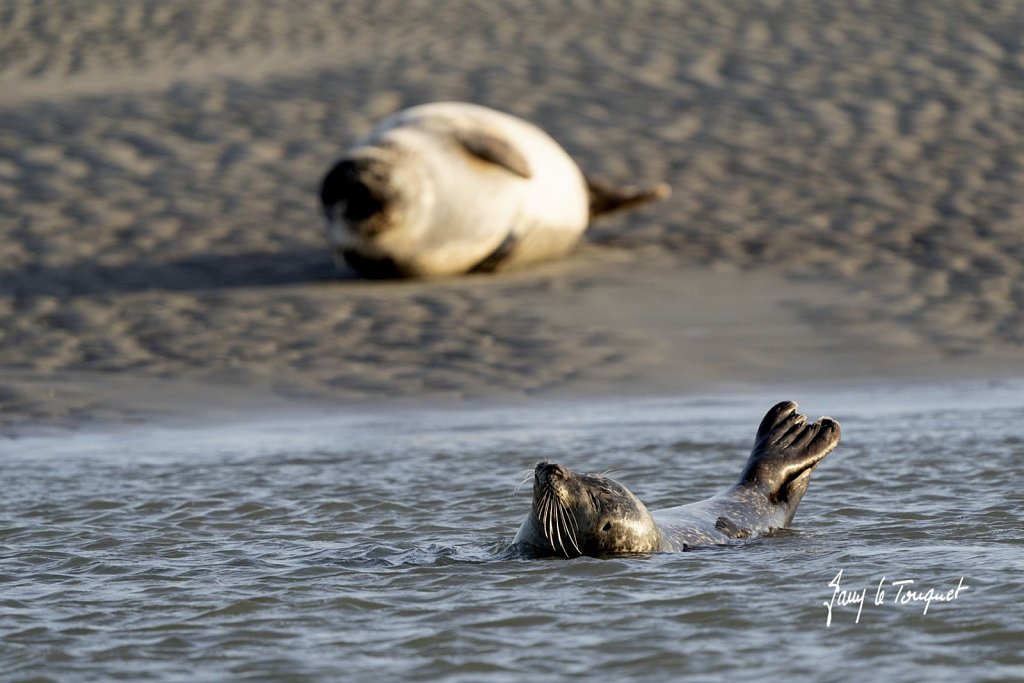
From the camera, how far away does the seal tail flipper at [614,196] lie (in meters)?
11.4

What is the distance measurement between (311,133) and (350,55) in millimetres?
2170

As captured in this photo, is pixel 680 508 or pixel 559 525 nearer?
pixel 559 525

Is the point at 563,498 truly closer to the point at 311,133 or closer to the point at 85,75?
the point at 311,133

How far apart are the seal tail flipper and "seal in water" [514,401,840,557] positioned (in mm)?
5576

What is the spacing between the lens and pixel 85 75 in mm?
15062

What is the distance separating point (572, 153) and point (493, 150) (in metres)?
2.32

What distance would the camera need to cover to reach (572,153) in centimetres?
1305

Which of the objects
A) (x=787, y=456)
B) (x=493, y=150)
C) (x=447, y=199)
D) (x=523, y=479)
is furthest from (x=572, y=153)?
(x=787, y=456)

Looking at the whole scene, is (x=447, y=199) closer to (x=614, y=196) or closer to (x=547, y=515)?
(x=614, y=196)

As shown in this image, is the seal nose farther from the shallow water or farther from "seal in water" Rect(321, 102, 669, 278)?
the shallow water

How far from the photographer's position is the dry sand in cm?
909

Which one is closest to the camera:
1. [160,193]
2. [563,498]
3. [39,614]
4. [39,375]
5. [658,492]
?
[39,614]

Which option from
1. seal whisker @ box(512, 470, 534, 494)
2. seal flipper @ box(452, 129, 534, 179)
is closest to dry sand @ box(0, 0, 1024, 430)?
seal flipper @ box(452, 129, 534, 179)

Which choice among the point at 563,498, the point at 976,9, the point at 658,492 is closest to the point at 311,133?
the point at 976,9
